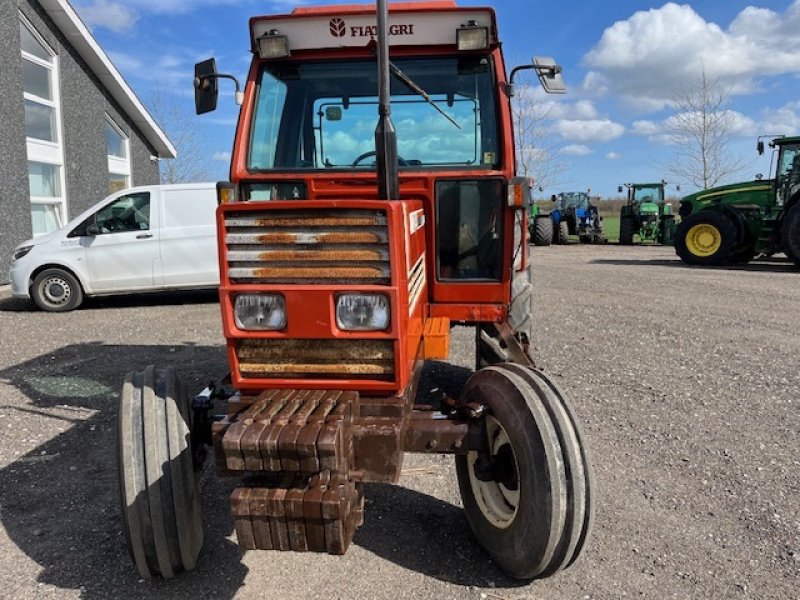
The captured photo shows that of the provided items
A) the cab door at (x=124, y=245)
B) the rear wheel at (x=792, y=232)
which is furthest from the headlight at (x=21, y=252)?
the rear wheel at (x=792, y=232)

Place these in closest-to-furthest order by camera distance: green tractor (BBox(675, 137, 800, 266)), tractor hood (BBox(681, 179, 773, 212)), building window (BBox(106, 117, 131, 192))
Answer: green tractor (BBox(675, 137, 800, 266))
tractor hood (BBox(681, 179, 773, 212))
building window (BBox(106, 117, 131, 192))

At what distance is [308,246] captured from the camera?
2512mm

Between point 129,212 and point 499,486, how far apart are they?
27.5 ft

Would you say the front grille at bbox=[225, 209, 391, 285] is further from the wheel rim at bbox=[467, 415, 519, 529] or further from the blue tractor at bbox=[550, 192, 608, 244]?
the blue tractor at bbox=[550, 192, 608, 244]

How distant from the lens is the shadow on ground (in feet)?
9.32

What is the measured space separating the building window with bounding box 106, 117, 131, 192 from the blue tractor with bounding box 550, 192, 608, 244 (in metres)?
15.4

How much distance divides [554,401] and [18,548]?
8.72ft

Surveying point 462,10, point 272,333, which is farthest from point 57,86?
point 272,333

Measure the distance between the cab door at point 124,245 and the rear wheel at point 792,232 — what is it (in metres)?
12.8

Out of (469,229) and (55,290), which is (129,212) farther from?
(469,229)

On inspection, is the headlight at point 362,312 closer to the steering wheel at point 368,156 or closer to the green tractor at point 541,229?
the steering wheel at point 368,156

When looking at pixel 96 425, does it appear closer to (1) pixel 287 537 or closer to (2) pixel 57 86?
(1) pixel 287 537

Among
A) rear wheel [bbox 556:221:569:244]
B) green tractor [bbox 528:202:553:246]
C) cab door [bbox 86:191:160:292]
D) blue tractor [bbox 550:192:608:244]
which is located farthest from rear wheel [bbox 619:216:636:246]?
cab door [bbox 86:191:160:292]

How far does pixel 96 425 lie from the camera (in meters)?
4.74
